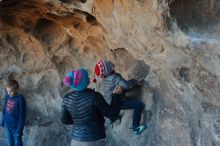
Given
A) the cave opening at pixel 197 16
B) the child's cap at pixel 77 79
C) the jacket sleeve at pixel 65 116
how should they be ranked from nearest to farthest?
the cave opening at pixel 197 16 < the child's cap at pixel 77 79 < the jacket sleeve at pixel 65 116

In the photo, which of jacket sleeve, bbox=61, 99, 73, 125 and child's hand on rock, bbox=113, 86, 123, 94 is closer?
jacket sleeve, bbox=61, 99, 73, 125

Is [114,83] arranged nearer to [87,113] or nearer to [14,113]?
[87,113]

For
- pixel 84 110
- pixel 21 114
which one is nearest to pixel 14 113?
pixel 21 114

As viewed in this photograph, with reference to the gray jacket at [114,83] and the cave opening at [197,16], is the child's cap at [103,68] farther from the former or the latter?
the cave opening at [197,16]

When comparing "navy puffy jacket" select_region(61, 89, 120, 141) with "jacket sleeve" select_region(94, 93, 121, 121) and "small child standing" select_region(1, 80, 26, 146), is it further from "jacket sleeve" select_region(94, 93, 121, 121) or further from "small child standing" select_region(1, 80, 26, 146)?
"small child standing" select_region(1, 80, 26, 146)

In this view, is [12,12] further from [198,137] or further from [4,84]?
[198,137]

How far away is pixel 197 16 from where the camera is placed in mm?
3271

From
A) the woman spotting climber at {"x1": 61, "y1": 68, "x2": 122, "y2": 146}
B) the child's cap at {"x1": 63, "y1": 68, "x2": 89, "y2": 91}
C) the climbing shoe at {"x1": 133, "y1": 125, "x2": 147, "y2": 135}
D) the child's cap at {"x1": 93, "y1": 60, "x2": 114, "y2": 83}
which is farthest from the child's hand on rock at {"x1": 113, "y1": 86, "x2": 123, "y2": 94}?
the child's cap at {"x1": 63, "y1": 68, "x2": 89, "y2": 91}

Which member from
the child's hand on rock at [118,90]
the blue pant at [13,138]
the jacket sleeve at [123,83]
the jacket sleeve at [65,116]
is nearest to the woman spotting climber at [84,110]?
the jacket sleeve at [65,116]

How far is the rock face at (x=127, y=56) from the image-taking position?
3238mm

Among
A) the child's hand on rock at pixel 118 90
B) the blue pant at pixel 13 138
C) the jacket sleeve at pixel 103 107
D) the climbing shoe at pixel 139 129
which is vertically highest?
the child's hand on rock at pixel 118 90

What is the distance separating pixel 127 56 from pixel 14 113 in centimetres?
120

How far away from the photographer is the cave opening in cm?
319

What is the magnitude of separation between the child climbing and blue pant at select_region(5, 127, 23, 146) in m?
1.02
